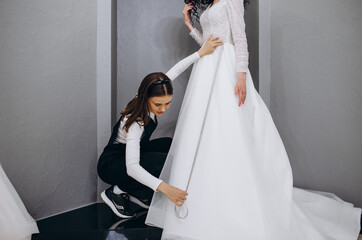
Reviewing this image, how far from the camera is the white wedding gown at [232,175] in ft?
3.35

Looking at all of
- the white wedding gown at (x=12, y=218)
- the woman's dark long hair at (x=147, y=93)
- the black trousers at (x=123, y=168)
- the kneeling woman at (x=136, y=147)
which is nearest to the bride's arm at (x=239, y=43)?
the kneeling woman at (x=136, y=147)

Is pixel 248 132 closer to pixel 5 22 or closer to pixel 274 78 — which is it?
pixel 274 78

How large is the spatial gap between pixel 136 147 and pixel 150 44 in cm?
113

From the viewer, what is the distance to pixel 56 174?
56.7 inches

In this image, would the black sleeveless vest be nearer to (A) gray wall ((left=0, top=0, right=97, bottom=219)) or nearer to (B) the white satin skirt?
(B) the white satin skirt

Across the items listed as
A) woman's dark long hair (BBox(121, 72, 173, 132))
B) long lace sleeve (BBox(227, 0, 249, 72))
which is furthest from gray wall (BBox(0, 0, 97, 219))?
long lace sleeve (BBox(227, 0, 249, 72))

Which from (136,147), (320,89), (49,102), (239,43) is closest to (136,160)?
(136,147)

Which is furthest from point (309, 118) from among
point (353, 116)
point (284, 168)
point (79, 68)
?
point (79, 68)

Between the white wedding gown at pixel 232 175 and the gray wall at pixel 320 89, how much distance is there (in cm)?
19

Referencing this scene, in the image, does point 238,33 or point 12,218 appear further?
point 238,33

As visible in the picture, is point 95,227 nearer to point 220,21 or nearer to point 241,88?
point 241,88

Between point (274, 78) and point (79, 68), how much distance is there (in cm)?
126

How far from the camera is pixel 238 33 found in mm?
1330

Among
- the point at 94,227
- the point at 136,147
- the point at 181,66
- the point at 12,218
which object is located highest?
the point at 181,66
